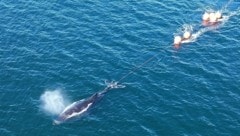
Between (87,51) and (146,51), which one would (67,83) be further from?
(146,51)

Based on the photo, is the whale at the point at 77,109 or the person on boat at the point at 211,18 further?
the person on boat at the point at 211,18

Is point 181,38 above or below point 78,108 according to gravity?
above

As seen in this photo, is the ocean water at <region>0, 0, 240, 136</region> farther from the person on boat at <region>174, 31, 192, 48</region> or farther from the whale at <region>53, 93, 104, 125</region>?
the person on boat at <region>174, 31, 192, 48</region>

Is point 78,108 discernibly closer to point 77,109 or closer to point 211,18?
point 77,109

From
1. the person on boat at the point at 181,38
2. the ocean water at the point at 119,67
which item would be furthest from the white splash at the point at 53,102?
the person on boat at the point at 181,38

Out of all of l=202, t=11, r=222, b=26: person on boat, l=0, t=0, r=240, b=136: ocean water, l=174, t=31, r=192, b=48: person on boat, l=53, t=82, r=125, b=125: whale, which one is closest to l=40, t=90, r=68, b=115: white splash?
l=0, t=0, r=240, b=136: ocean water

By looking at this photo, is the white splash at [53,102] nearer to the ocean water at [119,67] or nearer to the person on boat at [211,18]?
the ocean water at [119,67]

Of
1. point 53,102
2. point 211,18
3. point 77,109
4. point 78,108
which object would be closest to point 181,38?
point 211,18
